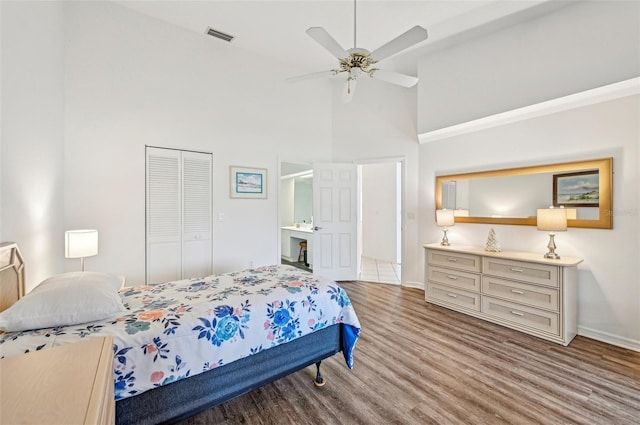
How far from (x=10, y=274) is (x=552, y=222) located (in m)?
4.22

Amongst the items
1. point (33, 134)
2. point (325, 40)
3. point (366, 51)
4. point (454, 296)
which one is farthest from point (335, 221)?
point (33, 134)

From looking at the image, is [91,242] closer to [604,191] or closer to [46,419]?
[46,419]

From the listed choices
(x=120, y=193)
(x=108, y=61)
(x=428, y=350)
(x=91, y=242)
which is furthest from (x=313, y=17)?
(x=428, y=350)

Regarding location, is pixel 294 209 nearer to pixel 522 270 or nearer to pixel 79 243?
pixel 79 243

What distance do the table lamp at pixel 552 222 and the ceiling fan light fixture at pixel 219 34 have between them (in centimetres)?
433

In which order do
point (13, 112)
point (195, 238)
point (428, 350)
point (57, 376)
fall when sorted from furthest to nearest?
1. point (195, 238)
2. point (428, 350)
3. point (13, 112)
4. point (57, 376)

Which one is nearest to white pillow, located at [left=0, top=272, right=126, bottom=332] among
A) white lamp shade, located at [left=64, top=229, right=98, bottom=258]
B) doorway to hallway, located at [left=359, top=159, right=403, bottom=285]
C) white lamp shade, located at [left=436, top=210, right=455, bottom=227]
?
white lamp shade, located at [left=64, top=229, right=98, bottom=258]

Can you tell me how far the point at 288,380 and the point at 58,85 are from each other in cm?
342

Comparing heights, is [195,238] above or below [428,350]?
above

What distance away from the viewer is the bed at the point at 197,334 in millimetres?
1348

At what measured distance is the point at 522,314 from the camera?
113 inches

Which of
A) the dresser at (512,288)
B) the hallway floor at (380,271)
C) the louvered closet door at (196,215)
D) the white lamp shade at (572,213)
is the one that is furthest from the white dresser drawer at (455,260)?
the louvered closet door at (196,215)

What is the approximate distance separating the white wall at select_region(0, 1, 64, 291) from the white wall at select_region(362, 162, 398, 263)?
17.0 ft

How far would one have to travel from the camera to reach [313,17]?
3.22m
